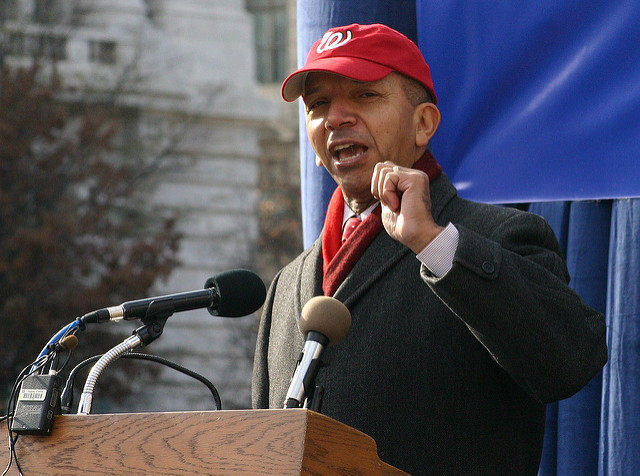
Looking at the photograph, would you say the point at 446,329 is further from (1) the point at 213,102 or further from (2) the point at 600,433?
(1) the point at 213,102

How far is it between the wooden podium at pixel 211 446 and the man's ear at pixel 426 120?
122 centimetres

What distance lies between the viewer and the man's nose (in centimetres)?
292

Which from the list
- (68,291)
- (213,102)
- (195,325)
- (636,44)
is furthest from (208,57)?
(636,44)

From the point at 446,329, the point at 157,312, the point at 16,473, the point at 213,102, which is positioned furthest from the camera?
the point at 213,102

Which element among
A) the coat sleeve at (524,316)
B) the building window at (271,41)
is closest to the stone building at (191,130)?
the building window at (271,41)

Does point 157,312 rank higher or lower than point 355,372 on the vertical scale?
higher

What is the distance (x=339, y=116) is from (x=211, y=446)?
1247 mm

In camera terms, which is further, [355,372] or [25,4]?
[25,4]

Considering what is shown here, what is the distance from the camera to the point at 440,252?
232 cm

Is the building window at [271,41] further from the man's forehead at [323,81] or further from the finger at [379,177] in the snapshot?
the finger at [379,177]

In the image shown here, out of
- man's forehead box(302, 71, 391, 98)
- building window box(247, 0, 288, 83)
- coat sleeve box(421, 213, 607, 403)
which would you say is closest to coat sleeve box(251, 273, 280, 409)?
man's forehead box(302, 71, 391, 98)

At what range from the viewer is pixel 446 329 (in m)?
2.67

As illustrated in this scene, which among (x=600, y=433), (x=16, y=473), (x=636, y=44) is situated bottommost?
(x=600, y=433)

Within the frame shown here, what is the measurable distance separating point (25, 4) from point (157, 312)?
1513 centimetres
